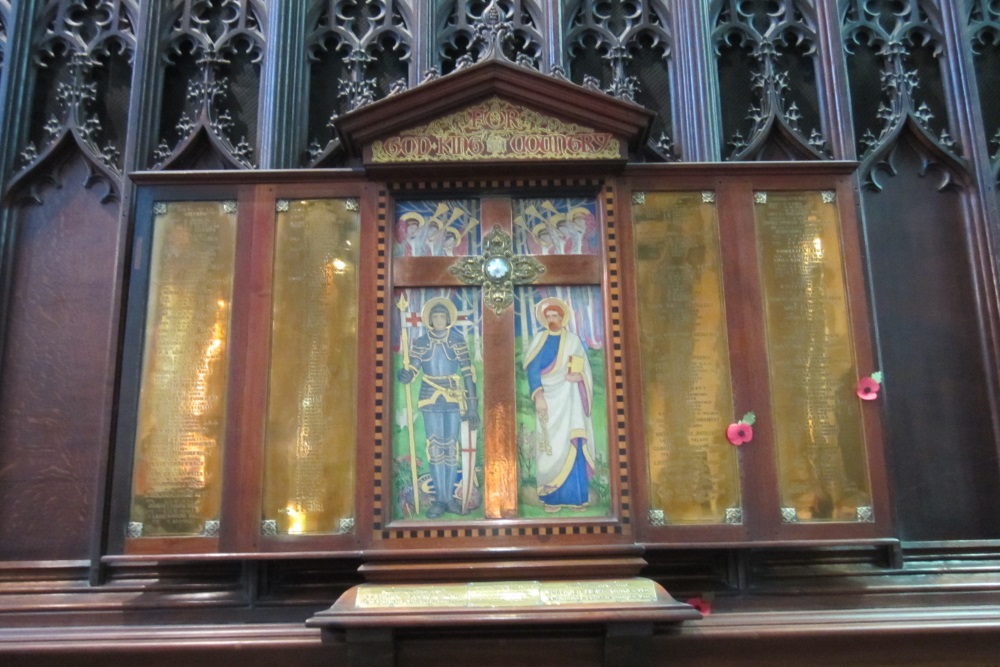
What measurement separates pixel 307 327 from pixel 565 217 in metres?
1.51

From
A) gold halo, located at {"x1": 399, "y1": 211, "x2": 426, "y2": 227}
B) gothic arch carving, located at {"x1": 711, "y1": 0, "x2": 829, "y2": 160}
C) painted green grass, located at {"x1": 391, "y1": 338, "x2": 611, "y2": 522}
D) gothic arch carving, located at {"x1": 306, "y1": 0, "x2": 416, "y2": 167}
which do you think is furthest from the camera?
gothic arch carving, located at {"x1": 306, "y1": 0, "x2": 416, "y2": 167}

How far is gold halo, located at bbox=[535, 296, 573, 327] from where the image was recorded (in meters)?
4.97

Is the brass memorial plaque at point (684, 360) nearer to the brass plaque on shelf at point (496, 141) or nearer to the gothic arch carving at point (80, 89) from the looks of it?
the brass plaque on shelf at point (496, 141)

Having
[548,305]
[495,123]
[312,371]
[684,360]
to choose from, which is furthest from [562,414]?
[495,123]

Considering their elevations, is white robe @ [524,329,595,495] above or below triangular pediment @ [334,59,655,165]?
below

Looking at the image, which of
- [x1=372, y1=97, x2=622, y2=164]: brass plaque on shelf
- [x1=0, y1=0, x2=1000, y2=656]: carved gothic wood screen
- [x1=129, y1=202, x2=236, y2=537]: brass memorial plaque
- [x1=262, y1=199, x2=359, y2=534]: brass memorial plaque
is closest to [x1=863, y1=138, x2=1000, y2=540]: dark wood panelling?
[x1=0, y1=0, x2=1000, y2=656]: carved gothic wood screen

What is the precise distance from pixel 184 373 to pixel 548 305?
6.43 ft

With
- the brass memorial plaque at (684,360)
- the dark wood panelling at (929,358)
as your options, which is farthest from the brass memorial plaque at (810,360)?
the dark wood panelling at (929,358)

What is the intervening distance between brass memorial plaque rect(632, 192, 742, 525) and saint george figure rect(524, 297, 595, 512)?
342mm

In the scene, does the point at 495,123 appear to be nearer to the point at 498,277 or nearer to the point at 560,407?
the point at 498,277

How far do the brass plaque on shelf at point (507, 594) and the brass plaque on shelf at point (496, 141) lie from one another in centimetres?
219

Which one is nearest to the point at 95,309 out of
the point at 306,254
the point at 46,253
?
the point at 46,253

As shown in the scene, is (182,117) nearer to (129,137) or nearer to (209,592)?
(129,137)

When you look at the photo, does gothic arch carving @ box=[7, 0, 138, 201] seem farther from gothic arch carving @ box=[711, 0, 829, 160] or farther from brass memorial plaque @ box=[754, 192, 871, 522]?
brass memorial plaque @ box=[754, 192, 871, 522]
